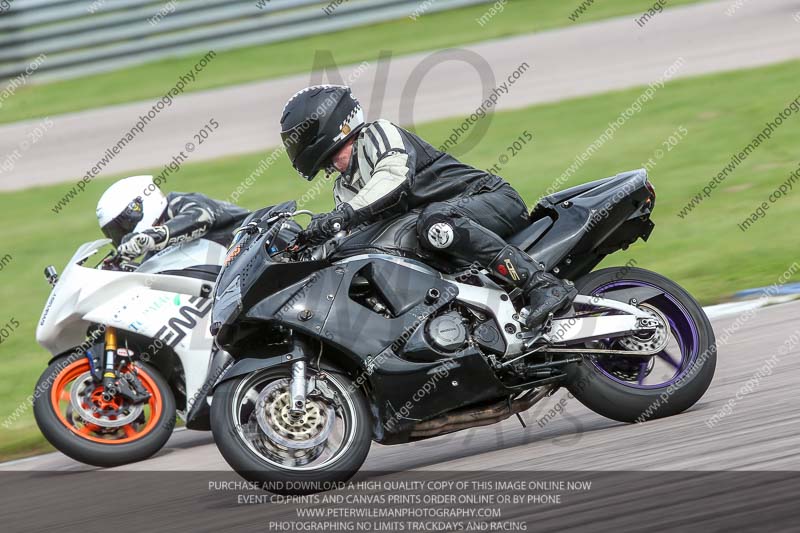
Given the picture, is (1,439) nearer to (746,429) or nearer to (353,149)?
(353,149)

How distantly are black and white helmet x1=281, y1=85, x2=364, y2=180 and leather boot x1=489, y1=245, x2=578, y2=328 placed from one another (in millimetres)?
926

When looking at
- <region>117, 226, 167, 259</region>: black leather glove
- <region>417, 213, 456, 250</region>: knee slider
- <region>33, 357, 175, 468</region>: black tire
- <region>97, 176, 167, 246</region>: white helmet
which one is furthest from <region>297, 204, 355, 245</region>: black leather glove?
<region>97, 176, 167, 246</region>: white helmet

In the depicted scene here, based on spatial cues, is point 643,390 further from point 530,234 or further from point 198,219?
point 198,219

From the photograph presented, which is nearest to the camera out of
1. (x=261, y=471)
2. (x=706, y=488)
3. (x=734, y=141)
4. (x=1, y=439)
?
(x=706, y=488)

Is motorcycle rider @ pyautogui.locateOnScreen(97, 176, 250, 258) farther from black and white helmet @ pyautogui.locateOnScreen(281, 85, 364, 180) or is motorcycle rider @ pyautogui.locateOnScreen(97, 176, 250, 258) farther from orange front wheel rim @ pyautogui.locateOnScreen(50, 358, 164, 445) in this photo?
black and white helmet @ pyautogui.locateOnScreen(281, 85, 364, 180)

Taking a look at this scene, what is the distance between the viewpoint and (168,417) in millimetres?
6375

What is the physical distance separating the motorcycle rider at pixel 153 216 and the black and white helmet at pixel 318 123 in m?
1.67

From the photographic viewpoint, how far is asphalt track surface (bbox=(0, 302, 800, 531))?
4055 mm

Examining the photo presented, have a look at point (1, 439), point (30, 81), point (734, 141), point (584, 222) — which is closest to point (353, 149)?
point (584, 222)

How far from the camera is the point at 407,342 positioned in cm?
498

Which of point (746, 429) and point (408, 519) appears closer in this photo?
point (408, 519)

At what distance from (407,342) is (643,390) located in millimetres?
1239

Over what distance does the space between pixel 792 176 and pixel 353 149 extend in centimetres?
662

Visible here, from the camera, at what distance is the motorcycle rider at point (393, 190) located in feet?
16.5
